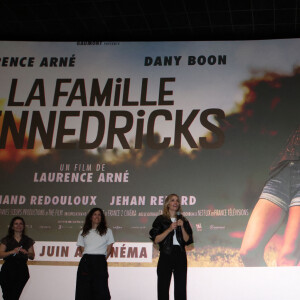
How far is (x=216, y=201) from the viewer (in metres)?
5.32

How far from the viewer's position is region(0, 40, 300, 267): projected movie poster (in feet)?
17.4

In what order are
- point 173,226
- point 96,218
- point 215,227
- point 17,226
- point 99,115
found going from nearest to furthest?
point 173,226 → point 96,218 → point 17,226 → point 215,227 → point 99,115

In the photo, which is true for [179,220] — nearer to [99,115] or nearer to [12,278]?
[12,278]

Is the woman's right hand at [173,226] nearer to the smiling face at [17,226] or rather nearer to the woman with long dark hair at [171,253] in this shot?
the woman with long dark hair at [171,253]

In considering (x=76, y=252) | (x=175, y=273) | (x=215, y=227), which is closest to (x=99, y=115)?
(x=76, y=252)

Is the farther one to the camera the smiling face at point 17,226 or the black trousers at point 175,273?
the smiling face at point 17,226

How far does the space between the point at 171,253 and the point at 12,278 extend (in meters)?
1.55

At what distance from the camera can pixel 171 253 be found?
4.12 metres

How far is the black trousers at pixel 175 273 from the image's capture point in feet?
13.3
